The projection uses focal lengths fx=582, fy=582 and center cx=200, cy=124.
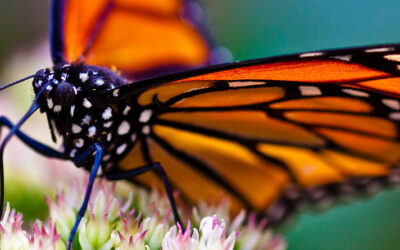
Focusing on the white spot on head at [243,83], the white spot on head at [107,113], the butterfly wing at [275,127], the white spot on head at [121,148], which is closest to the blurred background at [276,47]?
the butterfly wing at [275,127]

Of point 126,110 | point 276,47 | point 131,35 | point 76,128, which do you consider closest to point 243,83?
point 126,110

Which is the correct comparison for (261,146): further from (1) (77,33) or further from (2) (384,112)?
(1) (77,33)

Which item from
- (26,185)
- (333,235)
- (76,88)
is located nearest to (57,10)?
(76,88)

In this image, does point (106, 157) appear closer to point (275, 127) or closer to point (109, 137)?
point (109, 137)

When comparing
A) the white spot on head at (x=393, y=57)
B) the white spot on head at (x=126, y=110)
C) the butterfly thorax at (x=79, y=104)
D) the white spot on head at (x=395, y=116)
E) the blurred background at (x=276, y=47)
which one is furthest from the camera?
the blurred background at (x=276, y=47)

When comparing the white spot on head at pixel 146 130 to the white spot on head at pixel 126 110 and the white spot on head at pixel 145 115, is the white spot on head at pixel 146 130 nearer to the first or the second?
the white spot on head at pixel 145 115

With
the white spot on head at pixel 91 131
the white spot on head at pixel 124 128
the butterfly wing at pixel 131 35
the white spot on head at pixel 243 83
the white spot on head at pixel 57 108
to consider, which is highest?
the butterfly wing at pixel 131 35
